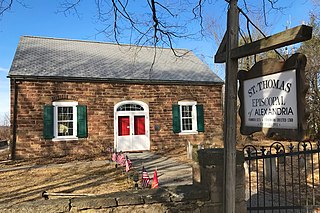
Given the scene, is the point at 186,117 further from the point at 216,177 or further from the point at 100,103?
the point at 216,177

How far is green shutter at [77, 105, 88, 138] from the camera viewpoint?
1197 cm

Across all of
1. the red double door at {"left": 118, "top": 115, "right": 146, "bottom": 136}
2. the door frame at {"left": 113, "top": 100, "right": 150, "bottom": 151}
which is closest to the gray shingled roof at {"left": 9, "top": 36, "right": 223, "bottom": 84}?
the door frame at {"left": 113, "top": 100, "right": 150, "bottom": 151}

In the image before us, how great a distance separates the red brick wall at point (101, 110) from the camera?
37.2ft

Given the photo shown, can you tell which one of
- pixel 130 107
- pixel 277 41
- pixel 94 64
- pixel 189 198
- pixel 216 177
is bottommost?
pixel 189 198

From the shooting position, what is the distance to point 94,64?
13.9 m

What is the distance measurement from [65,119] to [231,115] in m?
10.8

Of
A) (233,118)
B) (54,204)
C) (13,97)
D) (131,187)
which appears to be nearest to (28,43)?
(13,97)

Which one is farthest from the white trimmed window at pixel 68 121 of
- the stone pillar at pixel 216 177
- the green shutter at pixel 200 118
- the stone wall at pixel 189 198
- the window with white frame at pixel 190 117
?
the stone pillar at pixel 216 177

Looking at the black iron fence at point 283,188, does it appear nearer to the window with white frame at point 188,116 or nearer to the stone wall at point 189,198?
the stone wall at point 189,198

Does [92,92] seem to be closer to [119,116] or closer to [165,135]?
[119,116]

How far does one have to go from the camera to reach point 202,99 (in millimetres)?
14234

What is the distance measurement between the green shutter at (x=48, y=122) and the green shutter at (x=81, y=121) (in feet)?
4.07

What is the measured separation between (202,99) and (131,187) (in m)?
9.03

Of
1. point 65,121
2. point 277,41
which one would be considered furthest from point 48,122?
point 277,41
